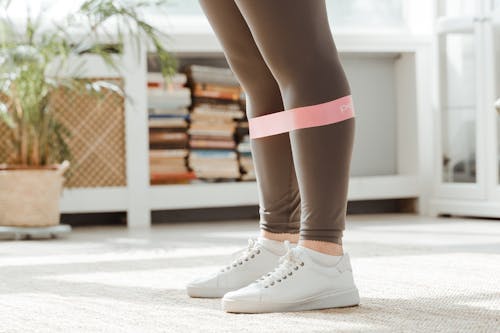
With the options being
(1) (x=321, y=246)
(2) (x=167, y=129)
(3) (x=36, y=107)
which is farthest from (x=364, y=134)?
(1) (x=321, y=246)

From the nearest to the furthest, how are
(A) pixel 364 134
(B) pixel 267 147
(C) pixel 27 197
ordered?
1. (B) pixel 267 147
2. (C) pixel 27 197
3. (A) pixel 364 134

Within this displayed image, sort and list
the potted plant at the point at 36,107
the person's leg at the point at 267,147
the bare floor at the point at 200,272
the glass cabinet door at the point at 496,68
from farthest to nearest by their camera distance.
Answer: the glass cabinet door at the point at 496,68
the potted plant at the point at 36,107
the person's leg at the point at 267,147
the bare floor at the point at 200,272

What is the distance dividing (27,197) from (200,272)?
1.22 metres

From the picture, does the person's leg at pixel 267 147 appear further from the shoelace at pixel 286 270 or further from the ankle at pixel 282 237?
the shoelace at pixel 286 270

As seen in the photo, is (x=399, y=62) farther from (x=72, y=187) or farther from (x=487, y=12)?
(x=72, y=187)

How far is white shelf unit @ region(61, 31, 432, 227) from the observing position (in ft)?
10.8

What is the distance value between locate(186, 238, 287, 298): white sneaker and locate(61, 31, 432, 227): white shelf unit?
75.6 inches

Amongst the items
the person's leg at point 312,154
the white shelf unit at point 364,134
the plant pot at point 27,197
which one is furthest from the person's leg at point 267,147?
the white shelf unit at point 364,134

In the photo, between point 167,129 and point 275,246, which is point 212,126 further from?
point 275,246

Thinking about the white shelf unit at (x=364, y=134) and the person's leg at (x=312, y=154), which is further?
the white shelf unit at (x=364, y=134)

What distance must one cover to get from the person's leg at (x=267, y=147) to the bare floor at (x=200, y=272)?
0.16m

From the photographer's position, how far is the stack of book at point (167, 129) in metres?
3.47

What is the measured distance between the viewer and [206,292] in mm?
1428

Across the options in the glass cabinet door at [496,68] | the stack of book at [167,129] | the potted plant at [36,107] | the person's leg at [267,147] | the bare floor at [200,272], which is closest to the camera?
the bare floor at [200,272]
